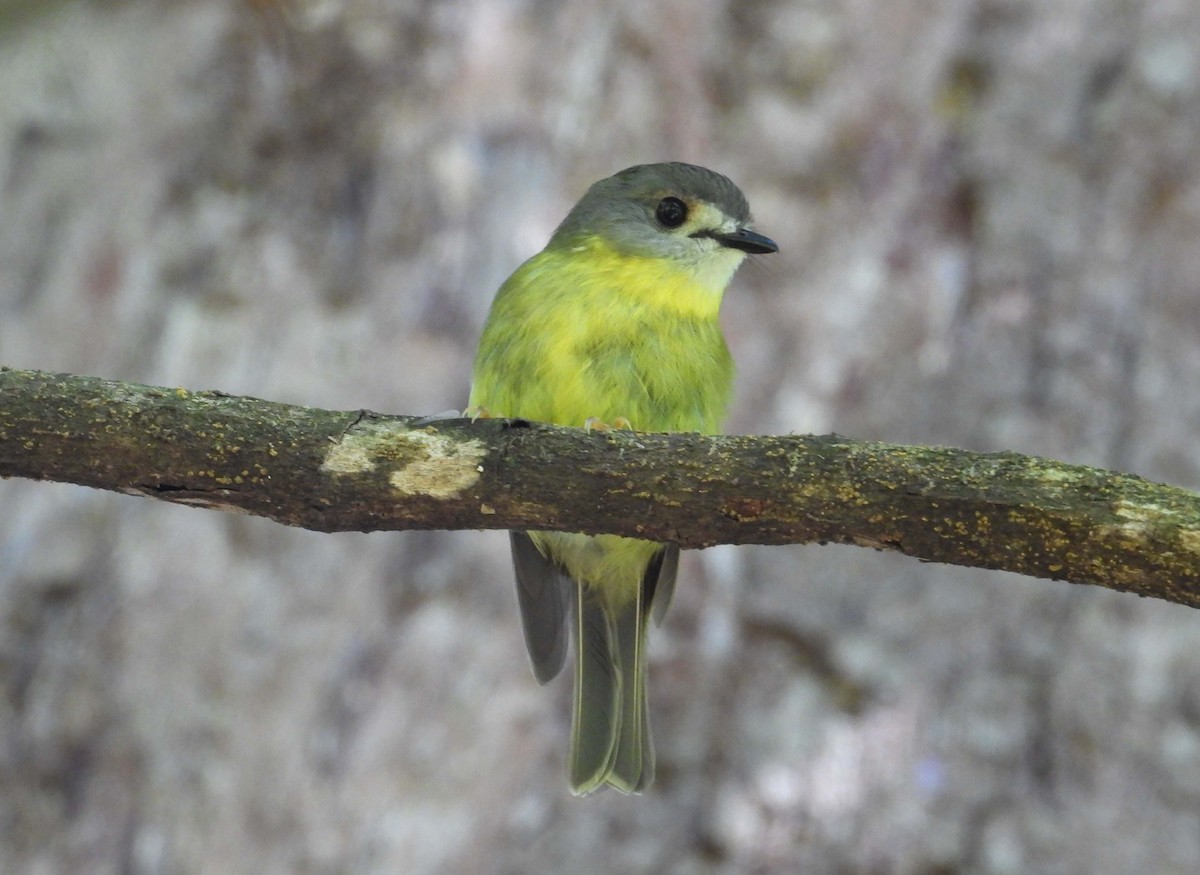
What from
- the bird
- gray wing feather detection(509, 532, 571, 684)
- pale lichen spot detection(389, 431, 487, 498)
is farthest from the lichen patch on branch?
gray wing feather detection(509, 532, 571, 684)

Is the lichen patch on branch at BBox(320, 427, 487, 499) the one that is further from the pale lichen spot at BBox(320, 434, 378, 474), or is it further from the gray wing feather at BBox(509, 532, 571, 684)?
the gray wing feather at BBox(509, 532, 571, 684)

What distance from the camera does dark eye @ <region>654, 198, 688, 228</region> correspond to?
11.8ft

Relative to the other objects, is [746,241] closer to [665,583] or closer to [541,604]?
[665,583]

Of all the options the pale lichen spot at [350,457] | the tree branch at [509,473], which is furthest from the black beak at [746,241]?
the pale lichen spot at [350,457]

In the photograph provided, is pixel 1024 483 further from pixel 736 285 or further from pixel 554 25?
pixel 554 25

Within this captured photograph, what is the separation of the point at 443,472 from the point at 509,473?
101mm

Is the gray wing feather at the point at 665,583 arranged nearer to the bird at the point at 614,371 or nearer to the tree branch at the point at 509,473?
the bird at the point at 614,371

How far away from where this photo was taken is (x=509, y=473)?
2.12m

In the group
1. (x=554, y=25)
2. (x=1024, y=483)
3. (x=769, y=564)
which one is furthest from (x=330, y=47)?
(x=1024, y=483)

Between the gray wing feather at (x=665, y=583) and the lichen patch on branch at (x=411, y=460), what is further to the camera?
the gray wing feather at (x=665, y=583)

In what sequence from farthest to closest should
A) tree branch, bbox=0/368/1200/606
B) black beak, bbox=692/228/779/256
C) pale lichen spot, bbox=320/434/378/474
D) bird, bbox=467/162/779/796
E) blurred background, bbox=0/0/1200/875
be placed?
blurred background, bbox=0/0/1200/875 < black beak, bbox=692/228/779/256 < bird, bbox=467/162/779/796 < pale lichen spot, bbox=320/434/378/474 < tree branch, bbox=0/368/1200/606

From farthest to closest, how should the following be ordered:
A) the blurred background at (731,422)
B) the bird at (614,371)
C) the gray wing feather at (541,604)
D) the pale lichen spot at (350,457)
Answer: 1. the blurred background at (731,422)
2. the gray wing feather at (541,604)
3. the bird at (614,371)
4. the pale lichen spot at (350,457)

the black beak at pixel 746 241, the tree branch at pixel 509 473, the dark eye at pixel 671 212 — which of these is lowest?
the tree branch at pixel 509 473

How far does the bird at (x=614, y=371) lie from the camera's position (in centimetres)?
317
